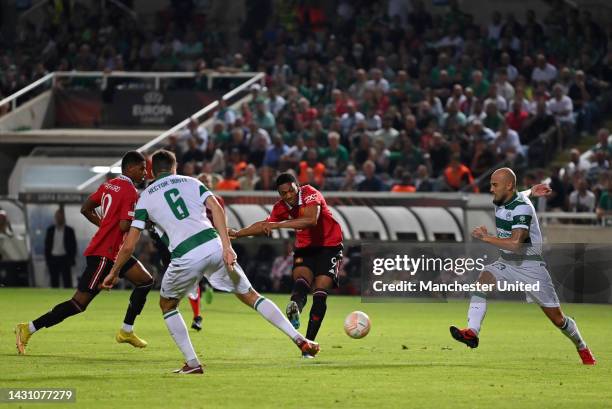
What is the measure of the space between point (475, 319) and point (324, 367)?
1.66 meters

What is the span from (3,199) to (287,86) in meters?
7.18

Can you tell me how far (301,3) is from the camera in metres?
37.2

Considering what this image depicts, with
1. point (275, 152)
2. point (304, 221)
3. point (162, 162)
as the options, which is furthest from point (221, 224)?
point (275, 152)

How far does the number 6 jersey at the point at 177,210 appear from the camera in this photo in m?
12.4

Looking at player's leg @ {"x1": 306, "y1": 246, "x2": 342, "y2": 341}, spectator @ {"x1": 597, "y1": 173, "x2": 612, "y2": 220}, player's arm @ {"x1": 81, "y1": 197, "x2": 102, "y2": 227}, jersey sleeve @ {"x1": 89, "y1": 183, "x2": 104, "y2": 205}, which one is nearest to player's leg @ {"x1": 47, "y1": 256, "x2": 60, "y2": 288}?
spectator @ {"x1": 597, "y1": 173, "x2": 612, "y2": 220}

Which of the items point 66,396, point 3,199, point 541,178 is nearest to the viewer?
point 66,396

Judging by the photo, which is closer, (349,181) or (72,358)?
(72,358)

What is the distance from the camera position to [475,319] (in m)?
14.0

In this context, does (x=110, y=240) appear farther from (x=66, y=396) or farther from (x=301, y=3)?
(x=301, y=3)

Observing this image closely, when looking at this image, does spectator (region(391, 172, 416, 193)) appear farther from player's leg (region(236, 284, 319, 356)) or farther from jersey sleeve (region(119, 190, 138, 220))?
player's leg (region(236, 284, 319, 356))

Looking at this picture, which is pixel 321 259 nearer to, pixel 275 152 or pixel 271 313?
pixel 271 313

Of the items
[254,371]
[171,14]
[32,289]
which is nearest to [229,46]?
[171,14]

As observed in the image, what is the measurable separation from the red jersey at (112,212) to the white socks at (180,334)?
2805mm

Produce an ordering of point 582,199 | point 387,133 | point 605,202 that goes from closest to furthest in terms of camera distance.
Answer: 1. point 605,202
2. point 582,199
3. point 387,133
